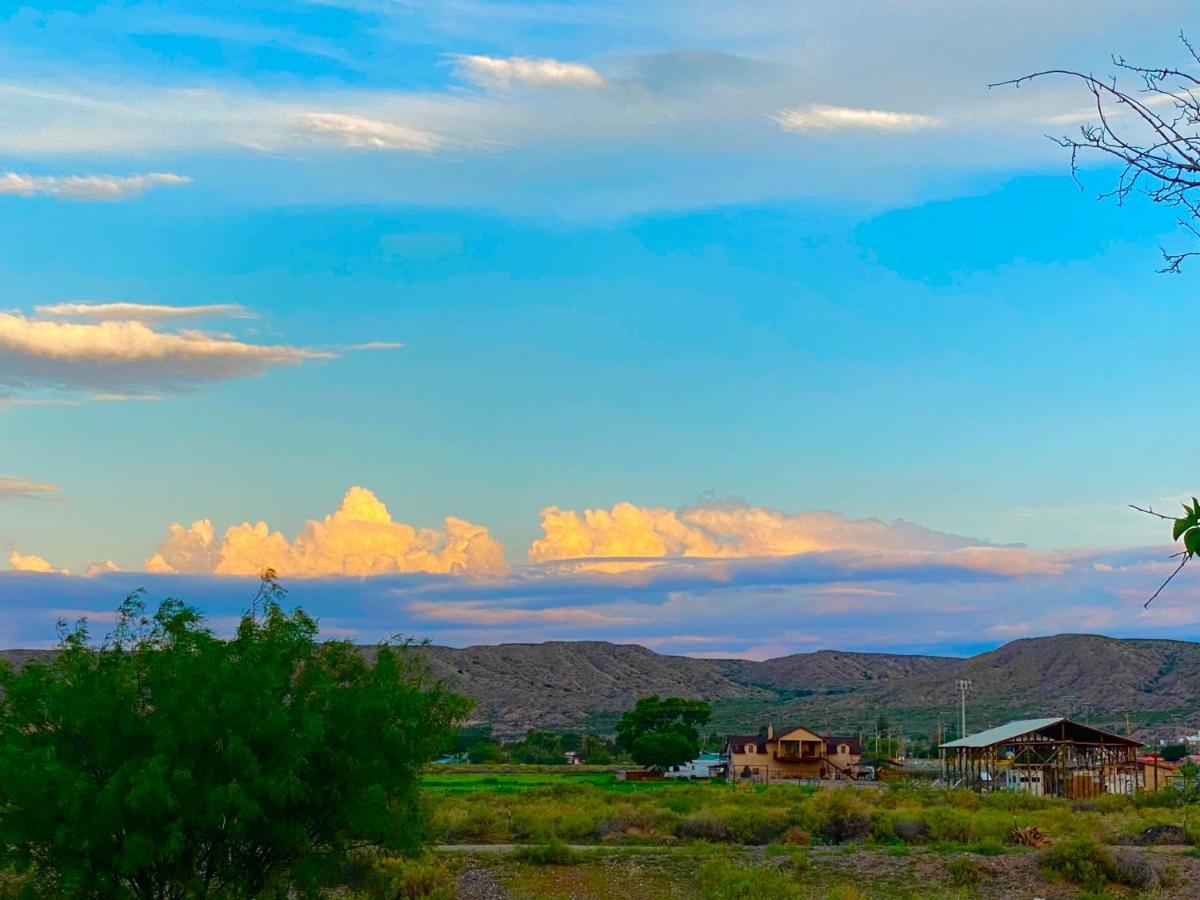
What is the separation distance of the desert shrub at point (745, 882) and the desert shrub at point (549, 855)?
4.51m

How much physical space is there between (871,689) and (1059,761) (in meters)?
116

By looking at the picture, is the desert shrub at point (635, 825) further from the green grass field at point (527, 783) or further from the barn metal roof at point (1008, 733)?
the barn metal roof at point (1008, 733)

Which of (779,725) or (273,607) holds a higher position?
(273,607)

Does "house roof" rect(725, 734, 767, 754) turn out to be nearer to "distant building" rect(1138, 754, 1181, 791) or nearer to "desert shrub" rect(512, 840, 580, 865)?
"distant building" rect(1138, 754, 1181, 791)

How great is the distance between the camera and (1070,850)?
3622 cm

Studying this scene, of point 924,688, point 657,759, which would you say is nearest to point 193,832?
point 657,759

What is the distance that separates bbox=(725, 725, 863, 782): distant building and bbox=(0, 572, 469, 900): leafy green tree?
69085 mm

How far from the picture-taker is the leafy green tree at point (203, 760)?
2156 cm

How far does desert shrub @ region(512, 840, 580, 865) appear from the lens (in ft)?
130

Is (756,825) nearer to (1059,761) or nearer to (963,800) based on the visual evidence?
(963,800)

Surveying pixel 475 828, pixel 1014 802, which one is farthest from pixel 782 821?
pixel 1014 802

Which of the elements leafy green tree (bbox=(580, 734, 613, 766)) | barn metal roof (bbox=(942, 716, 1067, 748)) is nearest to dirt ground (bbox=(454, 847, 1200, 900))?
barn metal roof (bbox=(942, 716, 1067, 748))

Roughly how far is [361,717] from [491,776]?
67.4 m

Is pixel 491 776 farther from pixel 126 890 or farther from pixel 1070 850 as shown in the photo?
pixel 126 890
